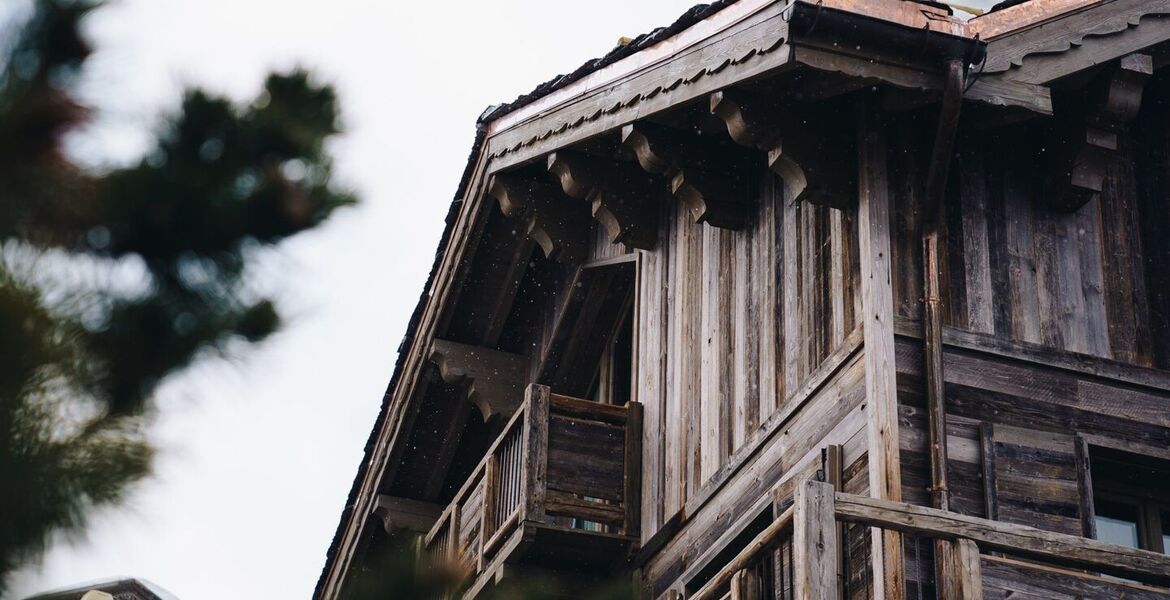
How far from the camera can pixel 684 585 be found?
10492 millimetres

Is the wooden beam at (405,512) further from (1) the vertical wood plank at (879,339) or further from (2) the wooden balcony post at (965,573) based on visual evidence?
(2) the wooden balcony post at (965,573)

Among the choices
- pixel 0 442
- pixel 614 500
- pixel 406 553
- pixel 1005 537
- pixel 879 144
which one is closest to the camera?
pixel 0 442

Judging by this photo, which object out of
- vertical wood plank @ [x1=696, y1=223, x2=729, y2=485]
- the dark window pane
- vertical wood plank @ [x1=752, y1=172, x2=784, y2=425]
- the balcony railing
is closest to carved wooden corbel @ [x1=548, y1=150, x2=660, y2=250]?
vertical wood plank @ [x1=696, y1=223, x2=729, y2=485]

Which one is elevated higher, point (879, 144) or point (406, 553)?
point (879, 144)

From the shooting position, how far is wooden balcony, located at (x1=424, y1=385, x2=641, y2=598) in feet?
36.8

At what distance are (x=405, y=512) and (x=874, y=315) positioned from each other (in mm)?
8630

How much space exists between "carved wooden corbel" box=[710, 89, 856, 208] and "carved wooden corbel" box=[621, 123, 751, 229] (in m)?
1.14

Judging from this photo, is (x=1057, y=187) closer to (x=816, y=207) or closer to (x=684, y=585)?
(x=816, y=207)

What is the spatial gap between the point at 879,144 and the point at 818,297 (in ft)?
3.03

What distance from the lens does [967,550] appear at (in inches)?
275

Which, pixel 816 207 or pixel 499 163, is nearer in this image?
pixel 816 207

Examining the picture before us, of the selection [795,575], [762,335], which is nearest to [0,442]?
[795,575]

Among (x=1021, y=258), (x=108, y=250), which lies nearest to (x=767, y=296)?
(x=1021, y=258)

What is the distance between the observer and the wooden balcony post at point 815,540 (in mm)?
6883
